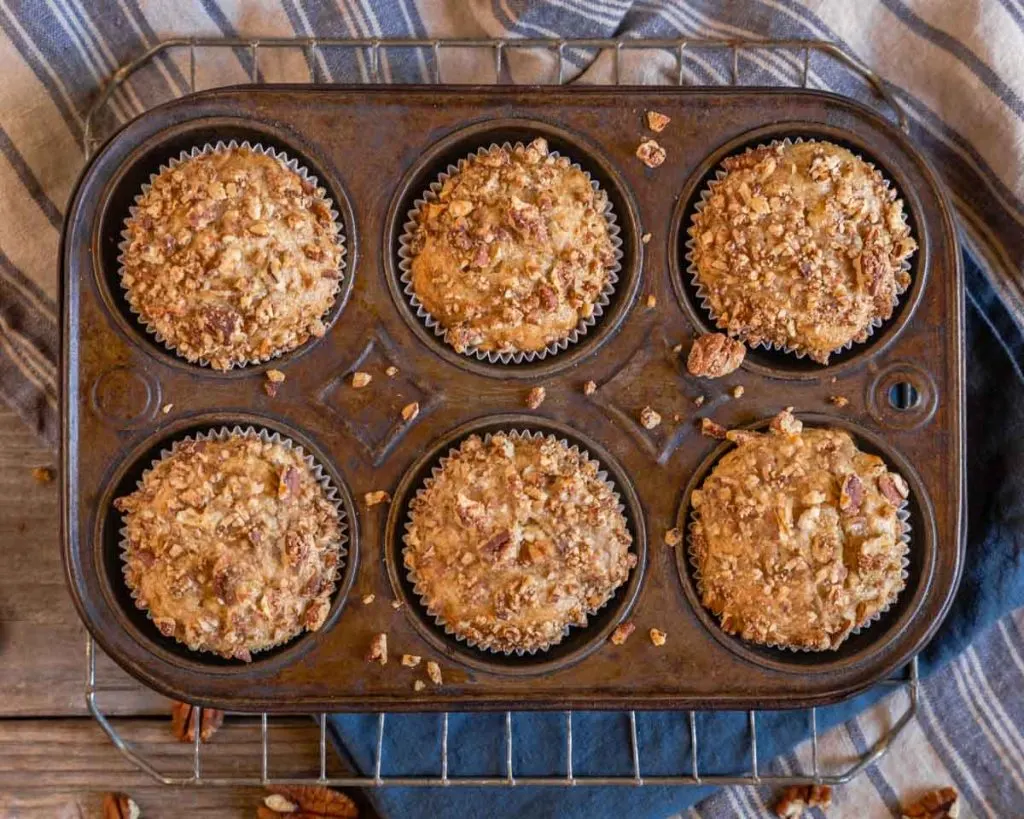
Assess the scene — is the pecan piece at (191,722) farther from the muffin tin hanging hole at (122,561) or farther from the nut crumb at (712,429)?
the nut crumb at (712,429)

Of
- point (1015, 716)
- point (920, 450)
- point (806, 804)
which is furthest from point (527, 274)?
point (1015, 716)

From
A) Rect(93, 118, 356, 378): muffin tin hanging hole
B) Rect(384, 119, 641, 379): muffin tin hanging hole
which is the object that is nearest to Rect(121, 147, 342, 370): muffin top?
Rect(93, 118, 356, 378): muffin tin hanging hole

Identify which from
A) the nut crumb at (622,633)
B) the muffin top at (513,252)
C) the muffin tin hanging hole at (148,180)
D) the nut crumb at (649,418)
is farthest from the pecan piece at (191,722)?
the nut crumb at (649,418)

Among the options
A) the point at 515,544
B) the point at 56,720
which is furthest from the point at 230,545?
the point at 56,720

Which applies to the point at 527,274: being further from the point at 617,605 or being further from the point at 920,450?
the point at 920,450

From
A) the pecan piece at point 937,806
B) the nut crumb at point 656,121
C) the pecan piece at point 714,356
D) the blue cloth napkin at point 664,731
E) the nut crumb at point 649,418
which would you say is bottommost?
the pecan piece at point 937,806

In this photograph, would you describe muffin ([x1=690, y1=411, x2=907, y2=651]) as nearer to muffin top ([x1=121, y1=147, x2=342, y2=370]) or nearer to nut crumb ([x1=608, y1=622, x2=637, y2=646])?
nut crumb ([x1=608, y1=622, x2=637, y2=646])

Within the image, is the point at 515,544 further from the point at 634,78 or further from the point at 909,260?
the point at 634,78

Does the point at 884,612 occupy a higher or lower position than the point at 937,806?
higher
